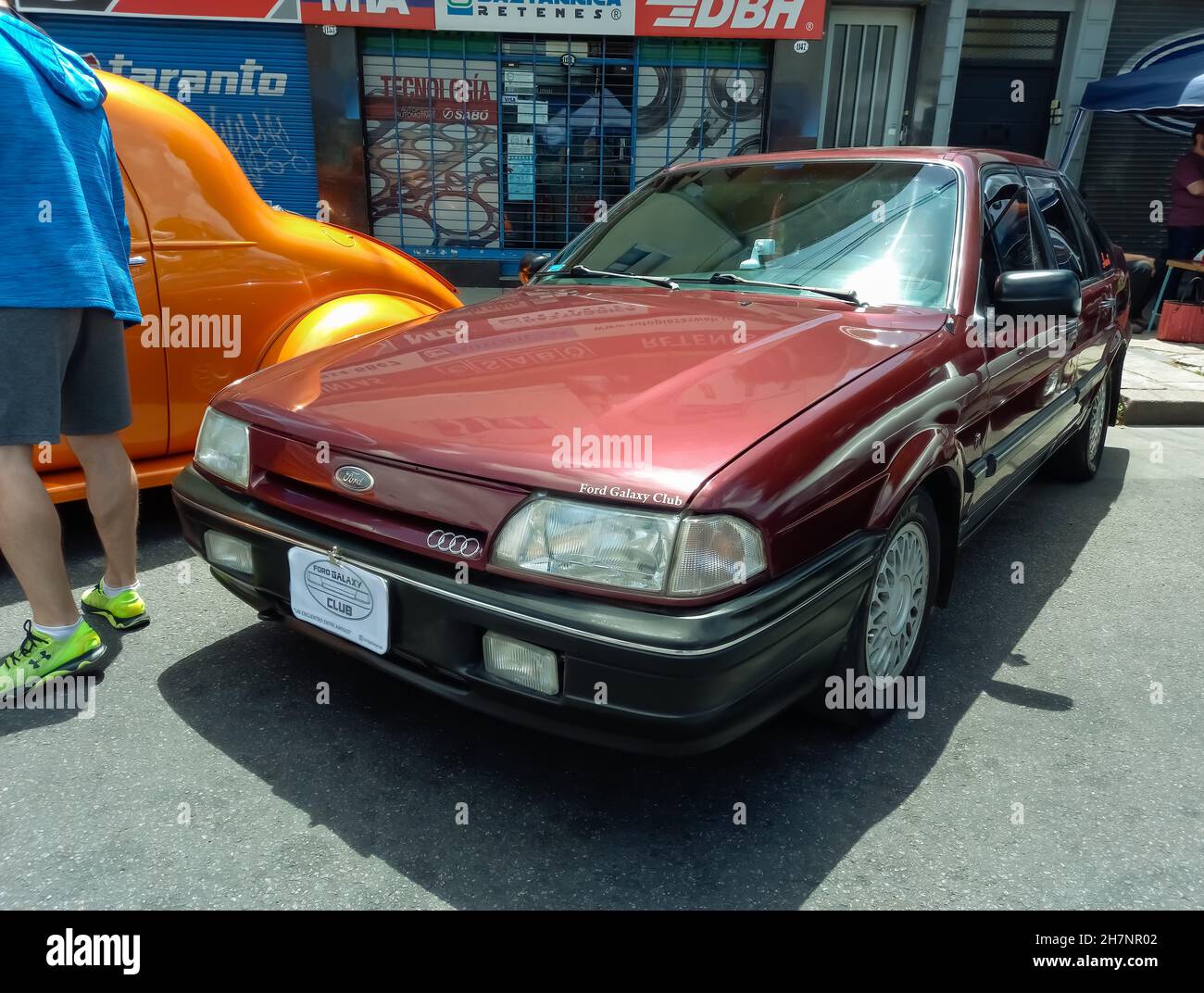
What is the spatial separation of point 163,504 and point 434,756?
2.24 metres

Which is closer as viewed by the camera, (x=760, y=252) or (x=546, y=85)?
(x=760, y=252)

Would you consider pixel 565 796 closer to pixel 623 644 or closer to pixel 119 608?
pixel 623 644

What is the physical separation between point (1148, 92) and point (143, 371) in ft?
28.9

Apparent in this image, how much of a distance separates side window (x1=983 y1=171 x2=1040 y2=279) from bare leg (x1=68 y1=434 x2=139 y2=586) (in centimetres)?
266

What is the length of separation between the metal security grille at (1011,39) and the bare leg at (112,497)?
9243 mm

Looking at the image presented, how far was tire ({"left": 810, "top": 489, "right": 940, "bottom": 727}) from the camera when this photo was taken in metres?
2.06

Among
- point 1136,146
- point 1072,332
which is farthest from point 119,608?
point 1136,146

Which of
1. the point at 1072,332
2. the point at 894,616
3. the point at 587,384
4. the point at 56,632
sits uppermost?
the point at 587,384

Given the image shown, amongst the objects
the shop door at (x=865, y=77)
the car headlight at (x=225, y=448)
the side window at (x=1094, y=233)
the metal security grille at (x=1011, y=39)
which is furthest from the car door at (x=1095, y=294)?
the metal security grille at (x=1011, y=39)

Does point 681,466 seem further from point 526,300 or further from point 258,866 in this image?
point 526,300

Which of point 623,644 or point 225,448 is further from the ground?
point 225,448

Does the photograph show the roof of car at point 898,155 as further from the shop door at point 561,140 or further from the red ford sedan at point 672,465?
the shop door at point 561,140

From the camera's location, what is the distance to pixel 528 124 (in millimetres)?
8492

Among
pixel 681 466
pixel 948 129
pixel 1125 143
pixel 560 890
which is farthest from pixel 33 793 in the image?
pixel 1125 143
